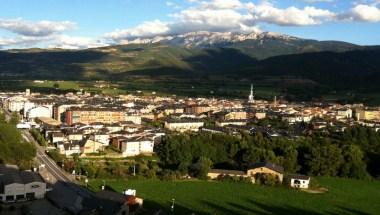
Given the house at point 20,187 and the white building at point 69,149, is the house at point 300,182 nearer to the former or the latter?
the house at point 20,187

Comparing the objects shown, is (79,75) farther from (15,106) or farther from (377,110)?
(377,110)

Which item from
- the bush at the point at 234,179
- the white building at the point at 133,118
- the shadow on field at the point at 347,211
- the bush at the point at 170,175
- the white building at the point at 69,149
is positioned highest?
the white building at the point at 133,118

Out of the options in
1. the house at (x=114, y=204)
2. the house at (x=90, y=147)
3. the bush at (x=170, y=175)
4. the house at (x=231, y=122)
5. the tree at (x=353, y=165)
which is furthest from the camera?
the house at (x=231, y=122)

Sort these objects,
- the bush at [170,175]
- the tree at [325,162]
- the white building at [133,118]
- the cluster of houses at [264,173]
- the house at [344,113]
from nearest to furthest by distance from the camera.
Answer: the bush at [170,175] < the cluster of houses at [264,173] < the tree at [325,162] < the white building at [133,118] < the house at [344,113]

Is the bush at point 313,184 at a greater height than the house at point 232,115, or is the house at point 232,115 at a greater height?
the house at point 232,115

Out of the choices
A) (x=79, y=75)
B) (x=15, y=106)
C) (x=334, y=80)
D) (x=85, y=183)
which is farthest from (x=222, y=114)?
(x=79, y=75)

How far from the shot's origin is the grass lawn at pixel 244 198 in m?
21.3

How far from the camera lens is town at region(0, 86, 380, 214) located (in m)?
25.0

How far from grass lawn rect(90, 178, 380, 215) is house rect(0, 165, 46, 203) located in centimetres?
293

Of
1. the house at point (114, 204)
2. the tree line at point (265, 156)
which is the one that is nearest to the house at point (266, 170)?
the tree line at point (265, 156)

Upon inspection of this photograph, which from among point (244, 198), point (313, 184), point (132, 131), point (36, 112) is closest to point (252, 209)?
point (244, 198)

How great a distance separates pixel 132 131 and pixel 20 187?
1857 centimetres

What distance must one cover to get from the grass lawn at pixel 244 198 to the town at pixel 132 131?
1.36m

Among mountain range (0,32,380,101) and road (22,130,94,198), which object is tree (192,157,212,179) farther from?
mountain range (0,32,380,101)
